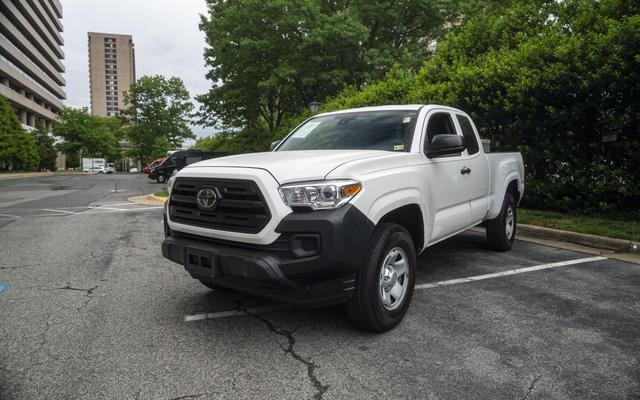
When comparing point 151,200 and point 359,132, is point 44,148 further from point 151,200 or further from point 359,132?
point 359,132

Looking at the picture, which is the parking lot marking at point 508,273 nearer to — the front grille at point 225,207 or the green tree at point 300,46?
the front grille at point 225,207

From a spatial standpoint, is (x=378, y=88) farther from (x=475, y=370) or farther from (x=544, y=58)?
(x=475, y=370)

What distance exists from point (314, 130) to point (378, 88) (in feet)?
26.8

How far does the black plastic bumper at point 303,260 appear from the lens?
9.06 ft

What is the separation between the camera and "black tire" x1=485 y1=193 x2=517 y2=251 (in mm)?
5793

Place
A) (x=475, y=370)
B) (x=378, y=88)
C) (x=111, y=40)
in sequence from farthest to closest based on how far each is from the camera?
(x=111, y=40) → (x=378, y=88) → (x=475, y=370)

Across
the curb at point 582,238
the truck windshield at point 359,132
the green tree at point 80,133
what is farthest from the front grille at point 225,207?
the green tree at point 80,133

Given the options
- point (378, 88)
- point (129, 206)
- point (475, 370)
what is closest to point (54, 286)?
point (475, 370)

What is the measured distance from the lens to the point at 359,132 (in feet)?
14.2

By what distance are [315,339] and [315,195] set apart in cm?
115

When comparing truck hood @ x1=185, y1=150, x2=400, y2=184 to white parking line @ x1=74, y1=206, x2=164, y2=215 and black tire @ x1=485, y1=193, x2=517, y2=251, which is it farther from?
white parking line @ x1=74, y1=206, x2=164, y2=215

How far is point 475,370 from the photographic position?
9.05ft

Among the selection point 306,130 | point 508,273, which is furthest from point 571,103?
point 306,130

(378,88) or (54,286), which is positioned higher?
(378,88)
